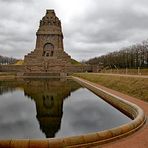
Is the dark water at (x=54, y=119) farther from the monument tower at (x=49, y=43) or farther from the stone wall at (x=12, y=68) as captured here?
the monument tower at (x=49, y=43)

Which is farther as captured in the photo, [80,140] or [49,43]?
[49,43]

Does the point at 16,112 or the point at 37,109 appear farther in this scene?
the point at 37,109

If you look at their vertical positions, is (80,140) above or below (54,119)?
above

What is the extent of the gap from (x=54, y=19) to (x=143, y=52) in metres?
28.5

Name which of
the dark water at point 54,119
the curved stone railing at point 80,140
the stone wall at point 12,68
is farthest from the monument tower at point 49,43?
the curved stone railing at point 80,140

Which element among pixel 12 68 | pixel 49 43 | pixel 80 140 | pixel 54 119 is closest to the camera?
pixel 80 140

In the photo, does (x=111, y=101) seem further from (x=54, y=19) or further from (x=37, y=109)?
(x=54, y=19)

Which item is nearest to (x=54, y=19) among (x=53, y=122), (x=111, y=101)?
(x=111, y=101)

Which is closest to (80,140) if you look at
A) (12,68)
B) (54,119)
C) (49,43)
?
(54,119)

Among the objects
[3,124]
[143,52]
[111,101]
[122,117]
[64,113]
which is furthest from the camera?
[143,52]

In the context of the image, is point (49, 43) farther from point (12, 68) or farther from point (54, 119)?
point (54, 119)

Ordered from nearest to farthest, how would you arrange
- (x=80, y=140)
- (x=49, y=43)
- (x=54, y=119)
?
(x=80, y=140) < (x=54, y=119) < (x=49, y=43)

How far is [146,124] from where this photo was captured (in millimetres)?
9836

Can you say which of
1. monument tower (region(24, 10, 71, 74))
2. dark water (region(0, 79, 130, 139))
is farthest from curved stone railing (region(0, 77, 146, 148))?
monument tower (region(24, 10, 71, 74))
